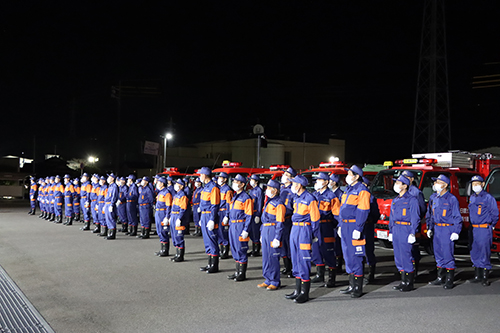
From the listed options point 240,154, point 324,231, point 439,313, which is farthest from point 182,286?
point 240,154

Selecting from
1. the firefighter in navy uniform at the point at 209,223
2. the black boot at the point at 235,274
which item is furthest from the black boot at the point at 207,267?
the black boot at the point at 235,274

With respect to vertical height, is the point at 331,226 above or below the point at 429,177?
below

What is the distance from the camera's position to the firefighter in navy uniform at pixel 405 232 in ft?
23.5

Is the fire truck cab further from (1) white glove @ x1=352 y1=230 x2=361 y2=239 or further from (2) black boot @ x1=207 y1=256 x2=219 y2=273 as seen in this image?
(2) black boot @ x1=207 y1=256 x2=219 y2=273

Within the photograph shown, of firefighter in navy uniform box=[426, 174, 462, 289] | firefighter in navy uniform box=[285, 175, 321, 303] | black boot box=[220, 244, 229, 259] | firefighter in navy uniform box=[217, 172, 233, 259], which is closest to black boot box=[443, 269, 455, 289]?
firefighter in navy uniform box=[426, 174, 462, 289]

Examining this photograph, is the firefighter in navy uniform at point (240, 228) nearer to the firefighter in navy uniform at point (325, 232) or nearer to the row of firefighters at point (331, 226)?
the row of firefighters at point (331, 226)

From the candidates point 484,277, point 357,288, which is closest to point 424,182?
point 484,277

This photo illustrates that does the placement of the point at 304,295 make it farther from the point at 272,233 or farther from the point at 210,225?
the point at 210,225

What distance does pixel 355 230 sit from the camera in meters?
6.63

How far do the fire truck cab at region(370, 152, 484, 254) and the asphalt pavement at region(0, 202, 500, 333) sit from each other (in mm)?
800

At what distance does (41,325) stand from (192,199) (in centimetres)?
904

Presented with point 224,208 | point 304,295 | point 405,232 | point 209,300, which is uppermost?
point 224,208

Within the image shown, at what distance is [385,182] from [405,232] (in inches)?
163

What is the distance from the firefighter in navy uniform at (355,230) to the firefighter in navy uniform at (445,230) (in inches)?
68.7
